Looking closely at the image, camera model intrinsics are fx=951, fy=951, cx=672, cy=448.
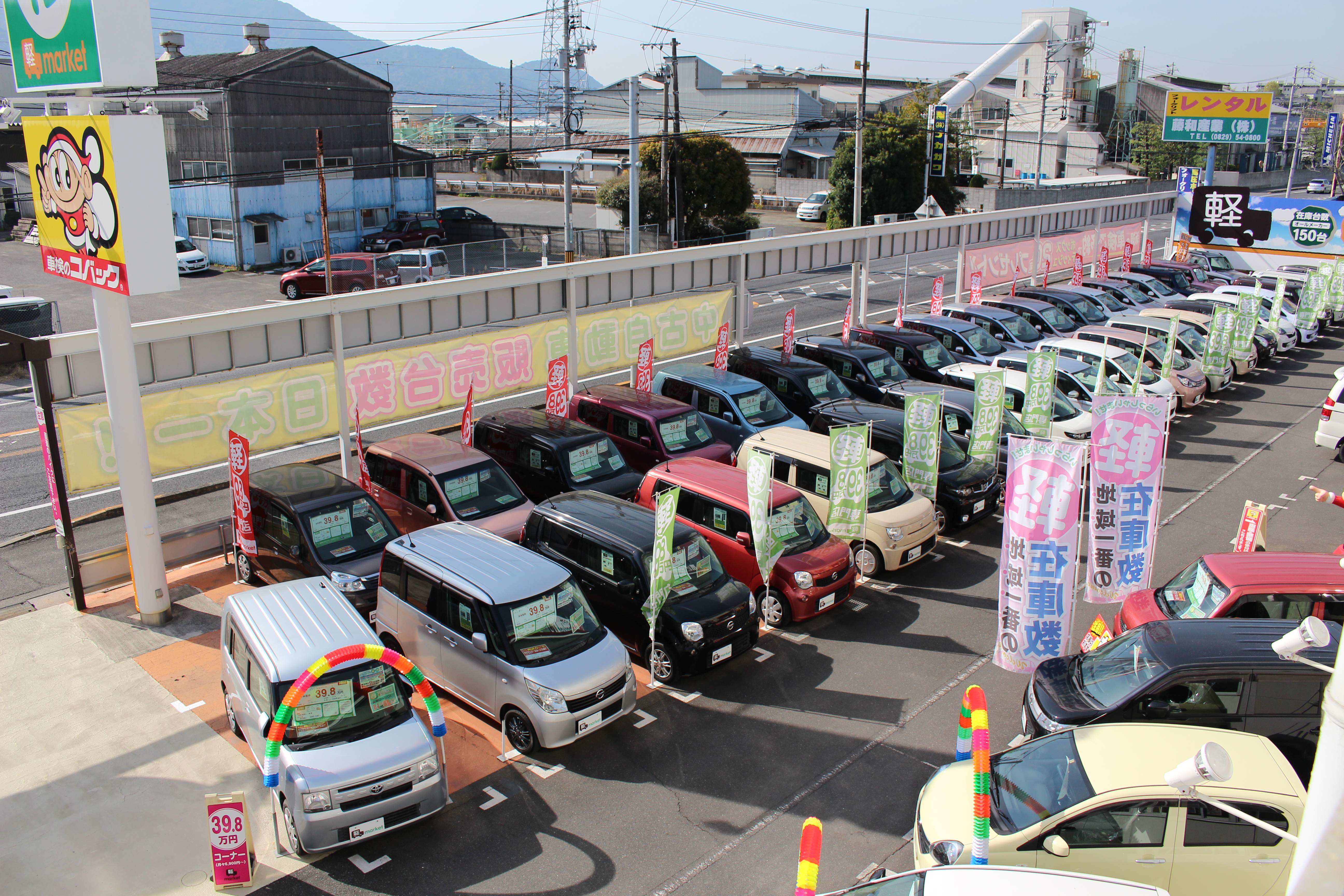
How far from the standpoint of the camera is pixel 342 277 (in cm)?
3366

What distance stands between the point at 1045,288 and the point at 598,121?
224ft

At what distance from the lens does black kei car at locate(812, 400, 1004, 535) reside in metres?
14.7

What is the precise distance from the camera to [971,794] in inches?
297

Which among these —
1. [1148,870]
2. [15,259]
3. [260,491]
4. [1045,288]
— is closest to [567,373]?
[260,491]

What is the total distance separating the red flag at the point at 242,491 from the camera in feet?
39.9

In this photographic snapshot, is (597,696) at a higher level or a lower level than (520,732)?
higher

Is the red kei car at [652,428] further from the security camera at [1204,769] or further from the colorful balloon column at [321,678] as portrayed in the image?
the security camera at [1204,769]

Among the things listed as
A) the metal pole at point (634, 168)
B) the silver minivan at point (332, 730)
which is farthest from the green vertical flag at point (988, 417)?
the metal pole at point (634, 168)

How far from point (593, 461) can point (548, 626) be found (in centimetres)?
497

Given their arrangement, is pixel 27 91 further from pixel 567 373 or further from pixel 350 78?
pixel 350 78

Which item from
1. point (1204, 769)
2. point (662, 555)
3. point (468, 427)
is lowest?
point (662, 555)

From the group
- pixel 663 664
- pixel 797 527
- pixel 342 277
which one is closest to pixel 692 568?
pixel 663 664

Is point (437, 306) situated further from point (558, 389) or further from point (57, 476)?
point (57, 476)

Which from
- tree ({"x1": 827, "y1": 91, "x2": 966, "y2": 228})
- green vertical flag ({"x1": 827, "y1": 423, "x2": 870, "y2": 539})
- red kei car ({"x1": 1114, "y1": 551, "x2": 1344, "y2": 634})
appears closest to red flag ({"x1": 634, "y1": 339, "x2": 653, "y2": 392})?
green vertical flag ({"x1": 827, "y1": 423, "x2": 870, "y2": 539})
